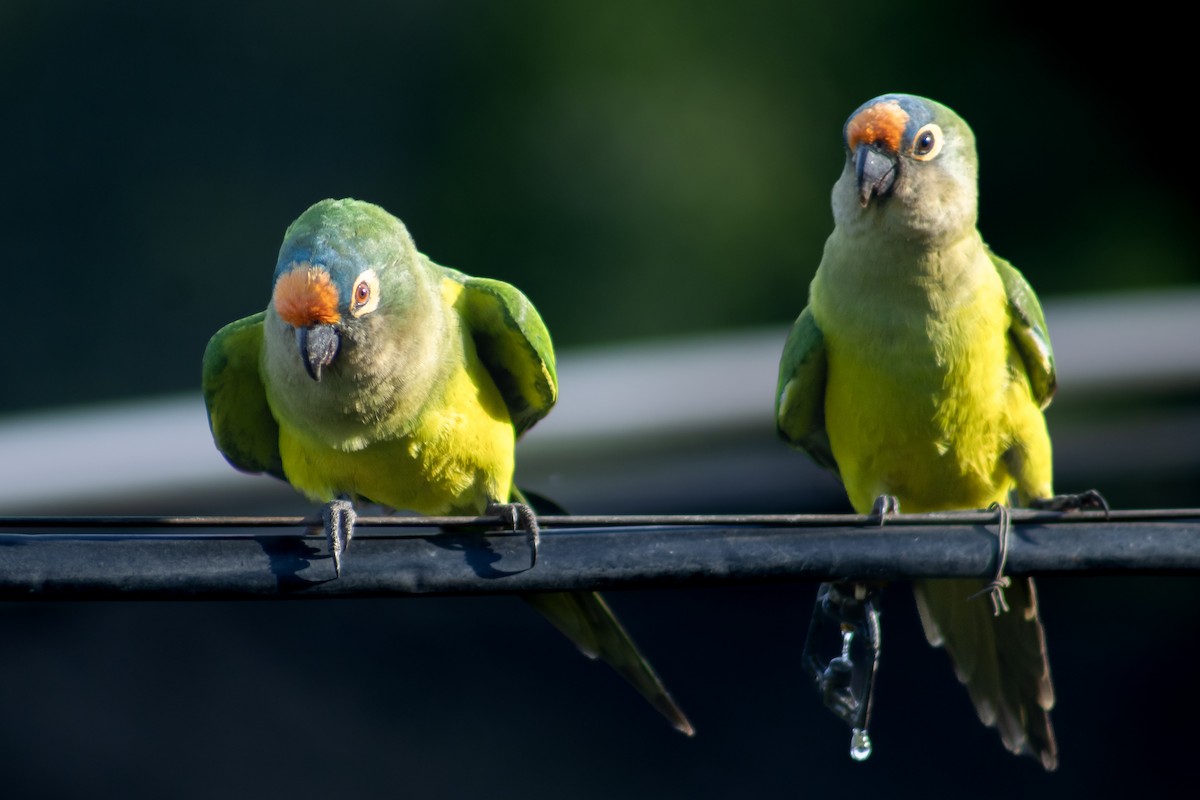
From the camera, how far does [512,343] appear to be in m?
4.80

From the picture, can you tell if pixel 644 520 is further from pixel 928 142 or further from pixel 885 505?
pixel 928 142

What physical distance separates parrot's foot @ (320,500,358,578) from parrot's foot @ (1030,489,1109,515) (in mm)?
2000

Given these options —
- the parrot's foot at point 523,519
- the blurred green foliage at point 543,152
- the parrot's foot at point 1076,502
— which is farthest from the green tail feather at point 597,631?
the blurred green foliage at point 543,152

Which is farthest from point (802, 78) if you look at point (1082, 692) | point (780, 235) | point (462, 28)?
point (1082, 692)

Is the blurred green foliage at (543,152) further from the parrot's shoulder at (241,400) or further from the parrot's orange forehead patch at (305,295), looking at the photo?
the parrot's orange forehead patch at (305,295)

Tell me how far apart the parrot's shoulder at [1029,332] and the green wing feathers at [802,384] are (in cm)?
62

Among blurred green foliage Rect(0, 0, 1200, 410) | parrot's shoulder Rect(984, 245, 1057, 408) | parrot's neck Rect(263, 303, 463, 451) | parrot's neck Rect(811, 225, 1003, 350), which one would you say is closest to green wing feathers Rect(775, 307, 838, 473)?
parrot's neck Rect(811, 225, 1003, 350)

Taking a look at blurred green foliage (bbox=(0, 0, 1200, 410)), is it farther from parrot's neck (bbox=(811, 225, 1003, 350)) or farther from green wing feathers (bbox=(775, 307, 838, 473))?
parrot's neck (bbox=(811, 225, 1003, 350))

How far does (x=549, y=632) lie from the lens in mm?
8367

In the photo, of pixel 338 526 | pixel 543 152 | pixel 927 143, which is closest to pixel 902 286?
pixel 927 143

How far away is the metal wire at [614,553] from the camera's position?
3.26 meters

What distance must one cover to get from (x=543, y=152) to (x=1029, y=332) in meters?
11.3

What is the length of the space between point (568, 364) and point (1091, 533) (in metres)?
6.27

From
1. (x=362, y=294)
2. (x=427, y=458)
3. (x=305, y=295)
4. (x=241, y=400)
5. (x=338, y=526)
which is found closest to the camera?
(x=338, y=526)
